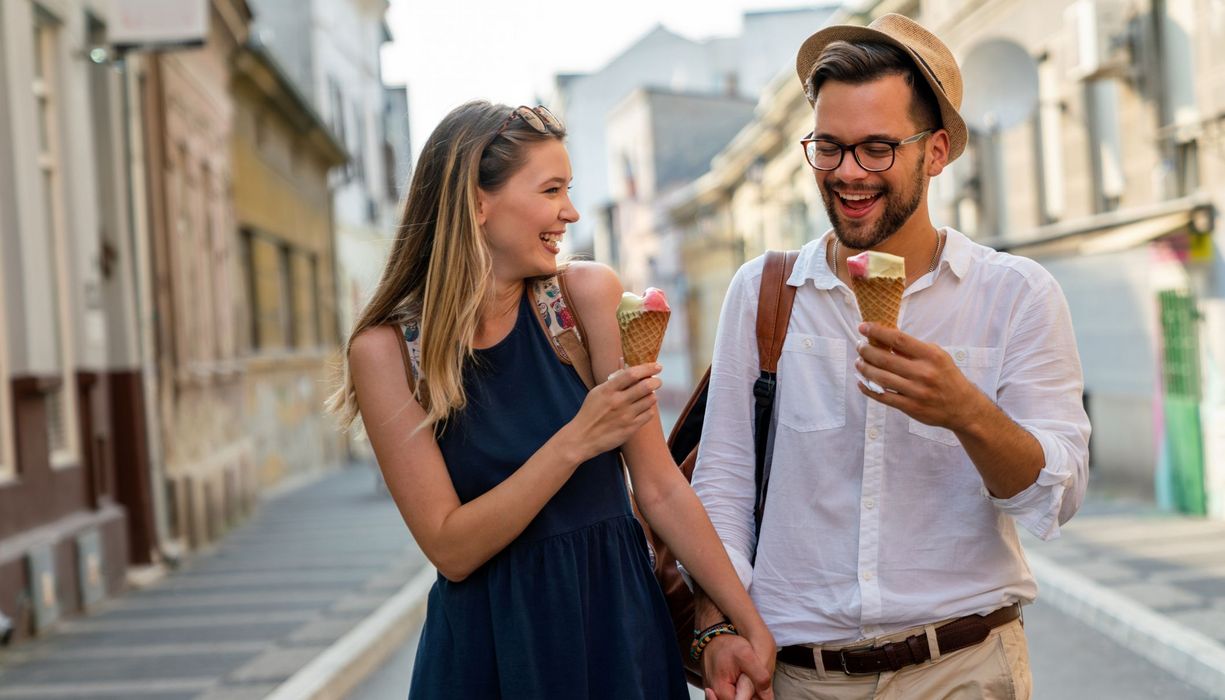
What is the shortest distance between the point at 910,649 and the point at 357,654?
18.8ft

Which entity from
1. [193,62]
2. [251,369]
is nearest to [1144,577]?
[193,62]

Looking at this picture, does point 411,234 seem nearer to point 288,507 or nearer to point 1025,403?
point 1025,403

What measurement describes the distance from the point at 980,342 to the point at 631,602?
87 cm

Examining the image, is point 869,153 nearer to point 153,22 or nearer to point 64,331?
point 64,331

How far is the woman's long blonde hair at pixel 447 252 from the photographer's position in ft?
9.15

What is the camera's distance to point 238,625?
32.0ft

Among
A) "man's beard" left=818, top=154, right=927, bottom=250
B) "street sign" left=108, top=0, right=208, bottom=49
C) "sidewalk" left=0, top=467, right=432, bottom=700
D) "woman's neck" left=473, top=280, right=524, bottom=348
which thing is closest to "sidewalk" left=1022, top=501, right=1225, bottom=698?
"sidewalk" left=0, top=467, right=432, bottom=700

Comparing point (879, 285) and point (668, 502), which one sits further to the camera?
point (668, 502)

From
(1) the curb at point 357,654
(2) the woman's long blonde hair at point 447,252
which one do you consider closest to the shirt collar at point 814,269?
(2) the woman's long blonde hair at point 447,252

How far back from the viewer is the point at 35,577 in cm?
944

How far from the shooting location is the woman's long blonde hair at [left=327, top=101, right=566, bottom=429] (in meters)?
2.79

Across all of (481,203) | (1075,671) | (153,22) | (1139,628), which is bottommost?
(1075,671)

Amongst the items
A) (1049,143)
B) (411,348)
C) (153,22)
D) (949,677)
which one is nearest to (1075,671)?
(949,677)

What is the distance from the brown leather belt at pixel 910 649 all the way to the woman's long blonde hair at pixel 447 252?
3.03 feet
